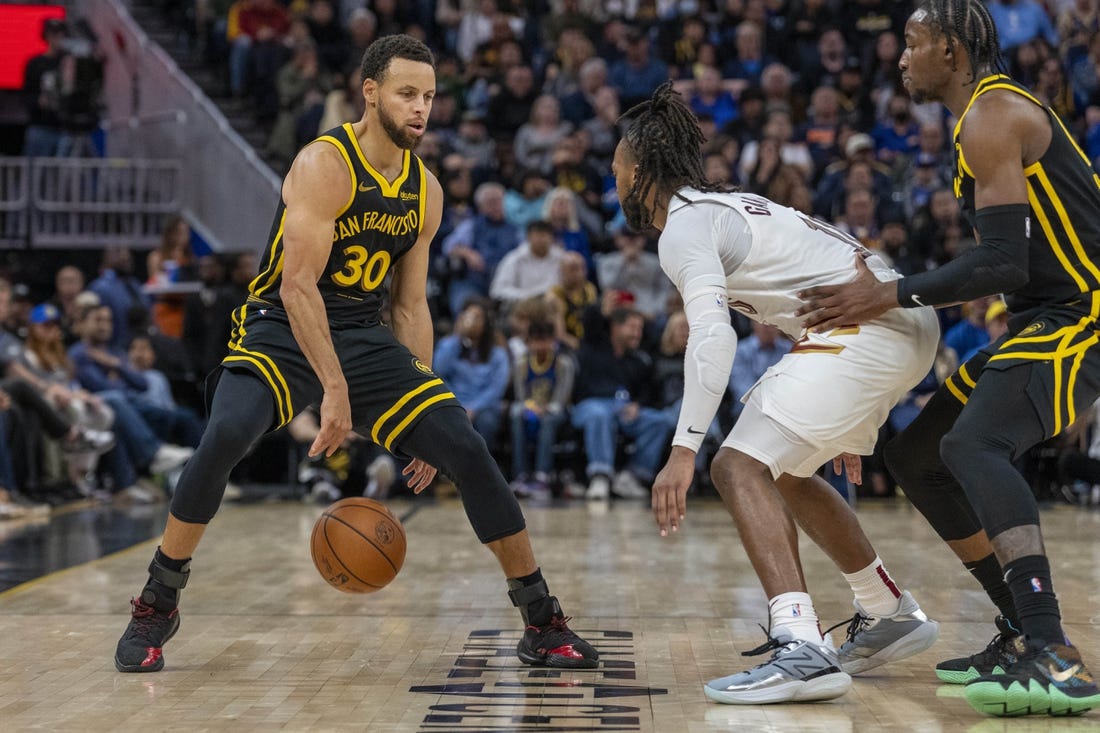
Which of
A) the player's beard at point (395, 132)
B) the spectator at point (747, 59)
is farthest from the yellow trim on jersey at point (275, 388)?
the spectator at point (747, 59)

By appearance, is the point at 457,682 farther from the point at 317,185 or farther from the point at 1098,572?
the point at 1098,572

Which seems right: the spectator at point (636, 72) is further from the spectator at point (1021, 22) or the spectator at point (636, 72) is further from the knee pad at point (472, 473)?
the knee pad at point (472, 473)

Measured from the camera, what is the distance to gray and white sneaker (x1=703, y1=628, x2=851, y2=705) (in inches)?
157

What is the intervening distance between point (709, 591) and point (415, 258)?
213 centimetres

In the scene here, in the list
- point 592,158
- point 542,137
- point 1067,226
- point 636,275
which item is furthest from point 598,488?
point 1067,226

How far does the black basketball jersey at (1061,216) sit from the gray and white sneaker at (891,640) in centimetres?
111

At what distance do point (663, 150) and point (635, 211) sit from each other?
0.21m

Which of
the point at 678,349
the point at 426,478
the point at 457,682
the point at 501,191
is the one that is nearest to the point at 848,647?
the point at 457,682

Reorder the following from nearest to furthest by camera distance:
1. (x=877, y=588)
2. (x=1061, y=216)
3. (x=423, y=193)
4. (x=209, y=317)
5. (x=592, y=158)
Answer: (x=1061, y=216) < (x=877, y=588) < (x=423, y=193) < (x=209, y=317) < (x=592, y=158)

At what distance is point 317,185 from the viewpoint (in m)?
4.77

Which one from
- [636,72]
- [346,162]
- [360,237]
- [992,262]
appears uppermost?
[636,72]

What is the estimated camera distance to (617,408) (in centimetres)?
1148

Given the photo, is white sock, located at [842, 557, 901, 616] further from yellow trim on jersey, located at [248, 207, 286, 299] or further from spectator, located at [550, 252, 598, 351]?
spectator, located at [550, 252, 598, 351]

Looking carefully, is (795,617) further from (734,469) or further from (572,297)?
(572,297)
